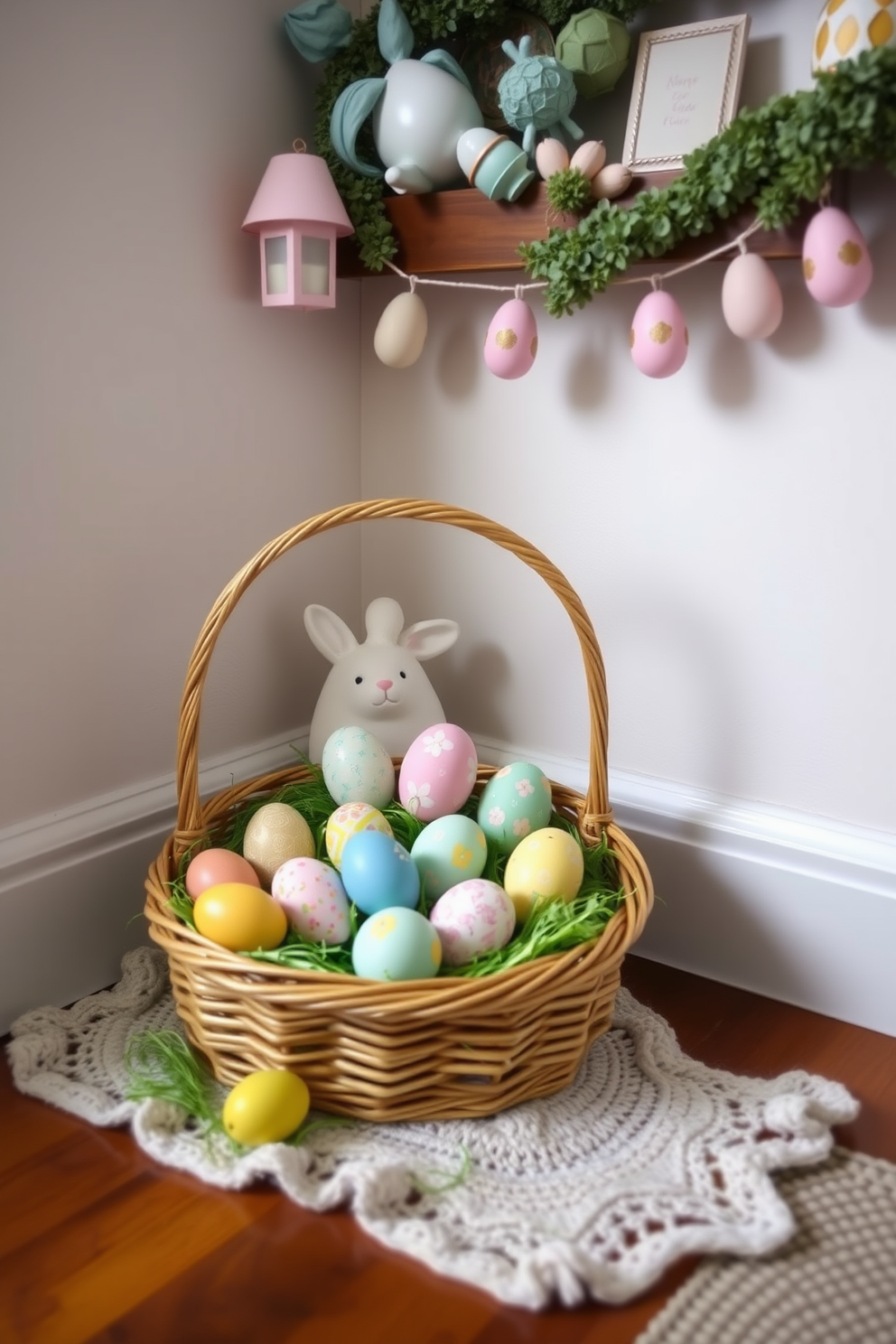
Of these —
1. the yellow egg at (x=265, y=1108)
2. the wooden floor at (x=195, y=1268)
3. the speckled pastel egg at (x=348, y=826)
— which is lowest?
the wooden floor at (x=195, y=1268)

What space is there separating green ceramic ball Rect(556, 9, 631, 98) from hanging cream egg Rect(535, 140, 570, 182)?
8 centimetres

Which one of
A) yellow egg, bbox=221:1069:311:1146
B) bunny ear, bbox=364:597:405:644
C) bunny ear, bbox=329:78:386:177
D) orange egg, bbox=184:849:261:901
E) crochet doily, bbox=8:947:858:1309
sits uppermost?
bunny ear, bbox=329:78:386:177

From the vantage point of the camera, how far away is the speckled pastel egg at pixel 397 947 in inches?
39.4

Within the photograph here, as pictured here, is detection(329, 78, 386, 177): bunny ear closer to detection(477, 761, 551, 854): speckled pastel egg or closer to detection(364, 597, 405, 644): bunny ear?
detection(364, 597, 405, 644): bunny ear

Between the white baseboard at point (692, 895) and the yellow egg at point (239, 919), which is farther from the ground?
the yellow egg at point (239, 919)

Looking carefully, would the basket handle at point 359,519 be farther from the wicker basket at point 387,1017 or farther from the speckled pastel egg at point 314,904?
the speckled pastel egg at point 314,904

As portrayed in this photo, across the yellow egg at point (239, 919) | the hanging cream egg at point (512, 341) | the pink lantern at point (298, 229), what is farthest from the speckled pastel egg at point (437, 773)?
the pink lantern at point (298, 229)

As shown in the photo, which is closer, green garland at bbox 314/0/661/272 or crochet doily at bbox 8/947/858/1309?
crochet doily at bbox 8/947/858/1309

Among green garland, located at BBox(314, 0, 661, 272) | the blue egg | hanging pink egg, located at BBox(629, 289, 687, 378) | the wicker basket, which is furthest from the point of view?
green garland, located at BBox(314, 0, 661, 272)

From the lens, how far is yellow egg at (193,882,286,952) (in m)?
1.04

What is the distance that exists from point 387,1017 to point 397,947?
2.7 inches

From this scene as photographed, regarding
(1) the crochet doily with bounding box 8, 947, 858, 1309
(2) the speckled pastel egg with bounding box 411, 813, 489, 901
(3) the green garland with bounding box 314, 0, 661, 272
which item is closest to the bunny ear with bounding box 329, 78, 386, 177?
(3) the green garland with bounding box 314, 0, 661, 272

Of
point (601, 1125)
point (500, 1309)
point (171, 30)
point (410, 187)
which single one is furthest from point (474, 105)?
point (500, 1309)

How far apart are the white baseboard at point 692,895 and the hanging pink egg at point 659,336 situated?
50 cm
